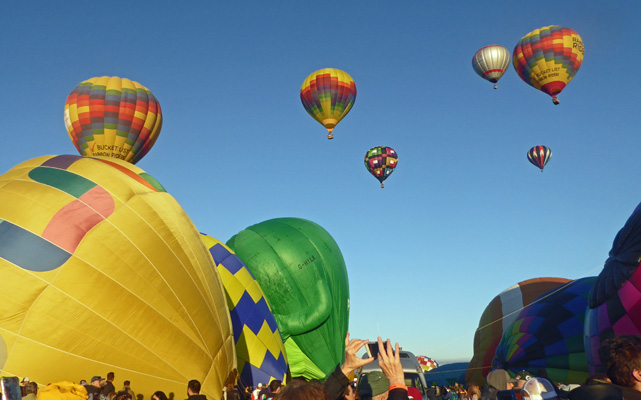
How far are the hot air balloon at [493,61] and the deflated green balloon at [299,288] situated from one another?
14.6m

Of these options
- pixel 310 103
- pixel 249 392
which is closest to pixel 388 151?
pixel 310 103

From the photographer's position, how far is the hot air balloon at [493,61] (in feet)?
92.8

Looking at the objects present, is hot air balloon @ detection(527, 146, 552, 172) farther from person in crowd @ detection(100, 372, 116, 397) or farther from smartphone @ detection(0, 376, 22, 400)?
smartphone @ detection(0, 376, 22, 400)

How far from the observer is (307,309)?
17562 millimetres

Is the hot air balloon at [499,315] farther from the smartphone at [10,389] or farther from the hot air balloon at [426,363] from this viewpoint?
the smartphone at [10,389]

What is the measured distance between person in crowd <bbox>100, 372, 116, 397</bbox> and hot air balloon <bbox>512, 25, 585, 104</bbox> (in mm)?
22163

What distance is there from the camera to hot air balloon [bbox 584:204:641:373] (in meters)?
9.39

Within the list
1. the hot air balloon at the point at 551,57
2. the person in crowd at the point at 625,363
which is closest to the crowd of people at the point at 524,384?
the person in crowd at the point at 625,363

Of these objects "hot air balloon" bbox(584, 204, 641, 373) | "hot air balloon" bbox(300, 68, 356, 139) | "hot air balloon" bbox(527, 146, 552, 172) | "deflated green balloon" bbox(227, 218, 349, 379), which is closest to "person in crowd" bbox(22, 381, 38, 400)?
"hot air balloon" bbox(584, 204, 641, 373)

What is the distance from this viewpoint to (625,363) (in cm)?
321

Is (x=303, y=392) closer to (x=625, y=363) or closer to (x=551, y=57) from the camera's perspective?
(x=625, y=363)

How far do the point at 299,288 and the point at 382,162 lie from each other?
13.1m

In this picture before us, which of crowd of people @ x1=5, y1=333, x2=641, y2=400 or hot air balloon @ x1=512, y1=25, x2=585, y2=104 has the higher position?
hot air balloon @ x1=512, y1=25, x2=585, y2=104

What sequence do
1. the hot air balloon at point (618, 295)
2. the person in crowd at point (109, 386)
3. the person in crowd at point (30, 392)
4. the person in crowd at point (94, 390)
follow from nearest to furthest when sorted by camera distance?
the person in crowd at point (30, 392) → the person in crowd at point (94, 390) → the person in crowd at point (109, 386) → the hot air balloon at point (618, 295)
